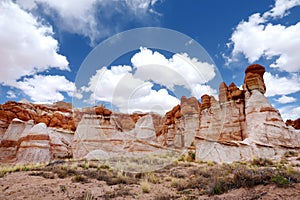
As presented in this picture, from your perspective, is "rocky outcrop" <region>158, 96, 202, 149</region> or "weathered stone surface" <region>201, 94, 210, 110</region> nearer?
"weathered stone surface" <region>201, 94, 210, 110</region>

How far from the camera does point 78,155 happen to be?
19.7 metres

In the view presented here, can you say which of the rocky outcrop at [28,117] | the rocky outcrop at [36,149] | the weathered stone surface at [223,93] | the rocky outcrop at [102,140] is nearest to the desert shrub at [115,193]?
the rocky outcrop at [102,140]

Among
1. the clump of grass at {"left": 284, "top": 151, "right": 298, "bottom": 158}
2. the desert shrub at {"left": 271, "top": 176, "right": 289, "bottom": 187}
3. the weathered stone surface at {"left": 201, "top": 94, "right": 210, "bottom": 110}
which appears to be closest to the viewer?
the desert shrub at {"left": 271, "top": 176, "right": 289, "bottom": 187}

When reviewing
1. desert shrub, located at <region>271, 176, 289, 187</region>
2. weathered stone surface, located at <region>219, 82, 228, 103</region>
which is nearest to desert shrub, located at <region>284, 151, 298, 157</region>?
weathered stone surface, located at <region>219, 82, 228, 103</region>

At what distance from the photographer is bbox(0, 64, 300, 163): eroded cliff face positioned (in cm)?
1466

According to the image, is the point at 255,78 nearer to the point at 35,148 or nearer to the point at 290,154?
the point at 290,154

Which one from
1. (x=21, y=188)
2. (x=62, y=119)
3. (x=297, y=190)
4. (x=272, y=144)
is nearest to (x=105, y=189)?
(x=21, y=188)

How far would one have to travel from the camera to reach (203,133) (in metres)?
22.1

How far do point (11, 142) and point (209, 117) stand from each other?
23.6 meters

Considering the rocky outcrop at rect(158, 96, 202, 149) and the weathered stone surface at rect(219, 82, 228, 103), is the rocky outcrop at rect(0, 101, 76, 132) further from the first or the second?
the weathered stone surface at rect(219, 82, 228, 103)

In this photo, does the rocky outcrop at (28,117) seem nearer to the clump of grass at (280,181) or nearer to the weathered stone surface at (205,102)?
the weathered stone surface at (205,102)

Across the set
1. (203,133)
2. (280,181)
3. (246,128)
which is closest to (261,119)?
(246,128)

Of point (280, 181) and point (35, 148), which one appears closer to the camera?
point (280, 181)

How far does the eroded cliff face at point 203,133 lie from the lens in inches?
577
